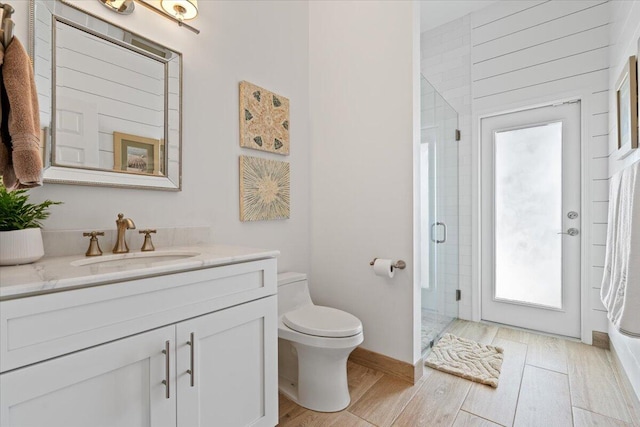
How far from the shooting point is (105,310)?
2.80 feet

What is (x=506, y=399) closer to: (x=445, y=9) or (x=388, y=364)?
(x=388, y=364)

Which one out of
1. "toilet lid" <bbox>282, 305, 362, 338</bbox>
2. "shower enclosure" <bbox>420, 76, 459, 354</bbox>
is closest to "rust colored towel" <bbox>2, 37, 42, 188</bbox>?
"toilet lid" <bbox>282, 305, 362, 338</bbox>

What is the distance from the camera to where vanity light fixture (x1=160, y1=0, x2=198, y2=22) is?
58.7 inches

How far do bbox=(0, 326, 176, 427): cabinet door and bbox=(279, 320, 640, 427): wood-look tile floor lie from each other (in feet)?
2.72

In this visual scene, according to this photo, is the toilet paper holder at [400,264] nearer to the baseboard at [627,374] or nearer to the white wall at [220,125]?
the white wall at [220,125]

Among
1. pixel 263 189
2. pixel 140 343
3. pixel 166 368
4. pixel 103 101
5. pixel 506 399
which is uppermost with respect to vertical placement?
pixel 103 101

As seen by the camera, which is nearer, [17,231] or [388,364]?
[17,231]

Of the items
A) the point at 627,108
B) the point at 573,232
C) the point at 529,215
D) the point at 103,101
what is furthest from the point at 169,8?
the point at 573,232

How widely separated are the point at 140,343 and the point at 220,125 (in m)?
1.23

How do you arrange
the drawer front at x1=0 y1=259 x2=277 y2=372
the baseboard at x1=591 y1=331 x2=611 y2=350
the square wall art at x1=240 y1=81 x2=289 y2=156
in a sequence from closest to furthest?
the drawer front at x1=0 y1=259 x2=277 y2=372, the square wall art at x1=240 y1=81 x2=289 y2=156, the baseboard at x1=591 y1=331 x2=611 y2=350

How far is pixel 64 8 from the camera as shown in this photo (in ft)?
4.06

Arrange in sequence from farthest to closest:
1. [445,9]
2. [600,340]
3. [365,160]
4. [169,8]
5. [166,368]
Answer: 1. [445,9]
2. [600,340]
3. [365,160]
4. [169,8]
5. [166,368]

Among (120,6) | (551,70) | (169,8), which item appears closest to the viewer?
(120,6)

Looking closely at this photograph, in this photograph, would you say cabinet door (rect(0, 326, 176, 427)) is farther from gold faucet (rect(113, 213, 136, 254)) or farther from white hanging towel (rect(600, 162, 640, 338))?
white hanging towel (rect(600, 162, 640, 338))
